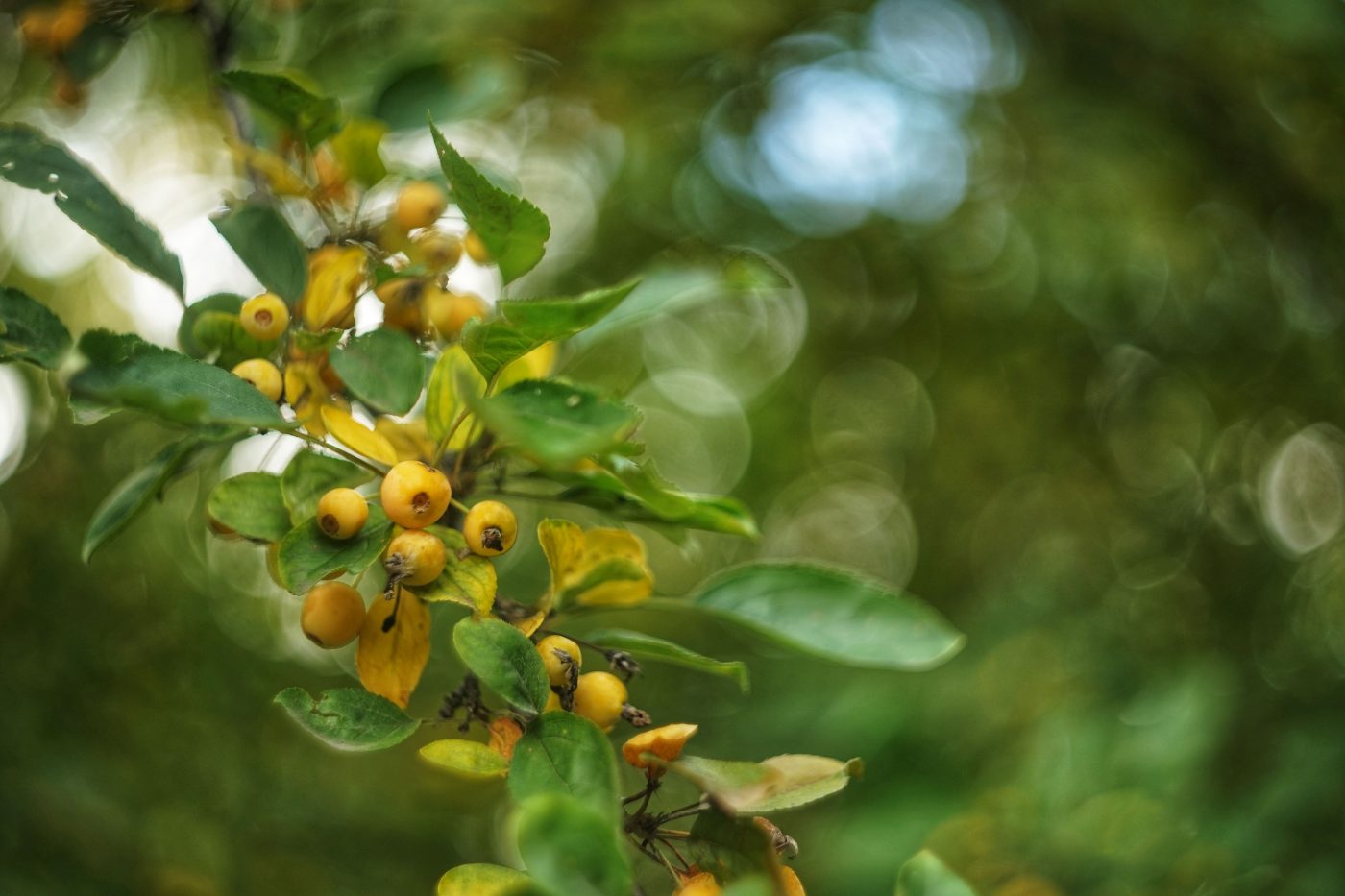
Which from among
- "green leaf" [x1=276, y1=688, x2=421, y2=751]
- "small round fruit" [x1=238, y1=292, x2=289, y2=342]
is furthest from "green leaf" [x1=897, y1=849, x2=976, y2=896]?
"small round fruit" [x1=238, y1=292, x2=289, y2=342]

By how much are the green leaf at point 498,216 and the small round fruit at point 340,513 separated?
0.26 meters

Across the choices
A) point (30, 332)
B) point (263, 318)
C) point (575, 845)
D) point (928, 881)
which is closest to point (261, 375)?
point (263, 318)

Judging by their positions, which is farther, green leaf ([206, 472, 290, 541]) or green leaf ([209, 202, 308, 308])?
green leaf ([209, 202, 308, 308])

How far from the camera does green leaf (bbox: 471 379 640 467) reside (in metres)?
0.62

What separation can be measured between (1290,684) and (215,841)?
297 centimetres

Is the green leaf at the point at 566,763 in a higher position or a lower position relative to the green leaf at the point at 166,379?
lower

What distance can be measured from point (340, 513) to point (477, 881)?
0.31 metres

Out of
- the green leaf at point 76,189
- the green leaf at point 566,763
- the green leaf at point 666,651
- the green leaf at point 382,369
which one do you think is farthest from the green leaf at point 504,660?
the green leaf at point 76,189

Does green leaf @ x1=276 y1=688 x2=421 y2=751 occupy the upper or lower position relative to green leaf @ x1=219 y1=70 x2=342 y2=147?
lower

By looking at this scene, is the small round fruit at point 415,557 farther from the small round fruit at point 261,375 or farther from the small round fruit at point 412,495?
the small round fruit at point 261,375

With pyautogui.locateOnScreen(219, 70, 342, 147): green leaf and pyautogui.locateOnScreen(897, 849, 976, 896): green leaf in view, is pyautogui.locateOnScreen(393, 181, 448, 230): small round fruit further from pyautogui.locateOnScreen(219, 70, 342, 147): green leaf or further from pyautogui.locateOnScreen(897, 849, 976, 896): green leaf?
pyautogui.locateOnScreen(897, 849, 976, 896): green leaf

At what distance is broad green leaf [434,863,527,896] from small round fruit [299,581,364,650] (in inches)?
8.9

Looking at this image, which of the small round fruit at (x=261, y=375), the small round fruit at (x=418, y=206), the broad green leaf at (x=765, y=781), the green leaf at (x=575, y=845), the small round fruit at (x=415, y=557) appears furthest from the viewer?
the small round fruit at (x=418, y=206)

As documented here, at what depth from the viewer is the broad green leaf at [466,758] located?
2.52 feet
